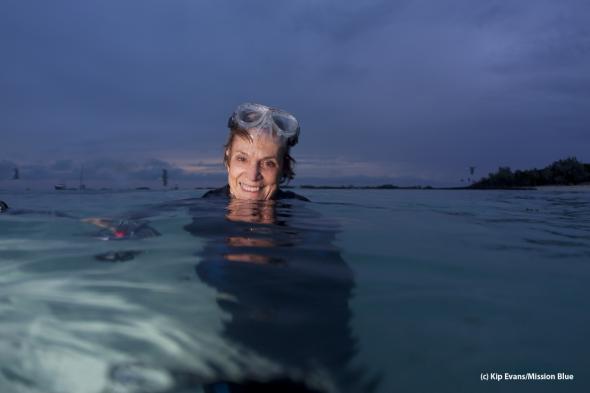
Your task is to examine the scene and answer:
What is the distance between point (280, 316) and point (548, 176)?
47.0m

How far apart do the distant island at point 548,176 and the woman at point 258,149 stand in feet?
137

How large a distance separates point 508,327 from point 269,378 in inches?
48.4

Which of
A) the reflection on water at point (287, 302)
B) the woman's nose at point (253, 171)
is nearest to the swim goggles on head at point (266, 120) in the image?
the woman's nose at point (253, 171)

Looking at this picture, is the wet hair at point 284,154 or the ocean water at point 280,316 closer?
the ocean water at point 280,316

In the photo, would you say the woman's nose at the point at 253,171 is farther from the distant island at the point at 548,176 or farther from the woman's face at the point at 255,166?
the distant island at the point at 548,176

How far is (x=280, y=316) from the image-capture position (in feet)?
6.25

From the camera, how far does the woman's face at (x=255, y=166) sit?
507 cm

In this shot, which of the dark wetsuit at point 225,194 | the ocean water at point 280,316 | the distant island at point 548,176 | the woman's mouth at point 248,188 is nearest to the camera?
the ocean water at point 280,316

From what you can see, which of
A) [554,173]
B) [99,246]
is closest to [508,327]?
[99,246]

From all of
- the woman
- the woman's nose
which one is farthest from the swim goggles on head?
the woman's nose

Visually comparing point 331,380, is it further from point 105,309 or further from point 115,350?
point 105,309

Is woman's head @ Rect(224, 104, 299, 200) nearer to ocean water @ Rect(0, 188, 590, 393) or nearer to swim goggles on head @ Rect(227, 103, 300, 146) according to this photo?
swim goggles on head @ Rect(227, 103, 300, 146)

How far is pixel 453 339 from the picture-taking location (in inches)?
70.8

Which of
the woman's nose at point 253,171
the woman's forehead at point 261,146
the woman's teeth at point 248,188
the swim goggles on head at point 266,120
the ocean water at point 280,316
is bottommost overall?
the ocean water at point 280,316
